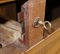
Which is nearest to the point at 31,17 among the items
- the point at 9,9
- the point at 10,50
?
the point at 10,50

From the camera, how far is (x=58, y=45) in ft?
3.12

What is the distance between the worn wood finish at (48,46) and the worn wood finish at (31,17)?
0.10 ft

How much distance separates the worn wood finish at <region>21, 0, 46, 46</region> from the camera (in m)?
0.69

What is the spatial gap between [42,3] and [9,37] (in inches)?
11.0

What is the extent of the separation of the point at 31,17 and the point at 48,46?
0.23m

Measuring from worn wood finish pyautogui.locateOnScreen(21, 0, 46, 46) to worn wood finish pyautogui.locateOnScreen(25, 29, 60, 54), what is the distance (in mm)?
31

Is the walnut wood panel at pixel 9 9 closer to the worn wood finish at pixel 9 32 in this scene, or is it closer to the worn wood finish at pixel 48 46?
the worn wood finish at pixel 9 32

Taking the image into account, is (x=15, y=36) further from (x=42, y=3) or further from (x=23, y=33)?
(x=42, y=3)

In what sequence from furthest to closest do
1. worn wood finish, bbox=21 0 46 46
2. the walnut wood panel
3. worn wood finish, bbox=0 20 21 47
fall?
the walnut wood panel < worn wood finish, bbox=0 20 21 47 < worn wood finish, bbox=21 0 46 46

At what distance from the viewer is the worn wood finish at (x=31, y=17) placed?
695 mm

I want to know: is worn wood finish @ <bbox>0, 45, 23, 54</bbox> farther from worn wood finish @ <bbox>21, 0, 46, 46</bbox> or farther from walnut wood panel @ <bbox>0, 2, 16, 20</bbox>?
walnut wood panel @ <bbox>0, 2, 16, 20</bbox>

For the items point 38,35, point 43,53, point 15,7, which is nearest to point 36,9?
point 38,35

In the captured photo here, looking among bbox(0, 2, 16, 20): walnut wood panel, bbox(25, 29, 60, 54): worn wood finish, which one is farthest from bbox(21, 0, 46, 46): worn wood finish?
bbox(0, 2, 16, 20): walnut wood panel

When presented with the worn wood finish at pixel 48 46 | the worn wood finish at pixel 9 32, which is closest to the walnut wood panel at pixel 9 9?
the worn wood finish at pixel 9 32
